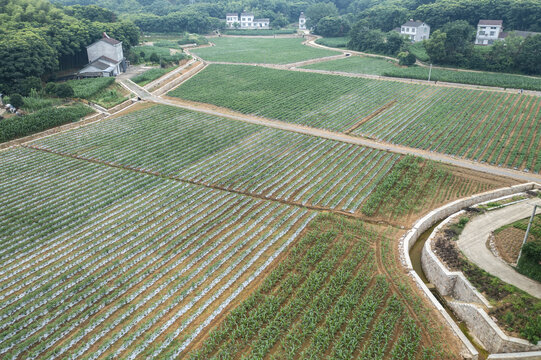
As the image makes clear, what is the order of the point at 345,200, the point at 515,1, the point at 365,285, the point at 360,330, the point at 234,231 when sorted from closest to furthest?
the point at 360,330 → the point at 365,285 → the point at 234,231 → the point at 345,200 → the point at 515,1

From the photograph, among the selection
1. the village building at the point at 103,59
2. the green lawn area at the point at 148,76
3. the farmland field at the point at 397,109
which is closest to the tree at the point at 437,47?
the farmland field at the point at 397,109

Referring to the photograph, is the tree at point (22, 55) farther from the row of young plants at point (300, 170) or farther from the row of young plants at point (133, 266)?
the row of young plants at point (300, 170)

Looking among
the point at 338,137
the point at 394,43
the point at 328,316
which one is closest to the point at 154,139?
the point at 338,137

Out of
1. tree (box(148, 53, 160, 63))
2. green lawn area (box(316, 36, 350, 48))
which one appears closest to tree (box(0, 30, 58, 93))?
tree (box(148, 53, 160, 63))

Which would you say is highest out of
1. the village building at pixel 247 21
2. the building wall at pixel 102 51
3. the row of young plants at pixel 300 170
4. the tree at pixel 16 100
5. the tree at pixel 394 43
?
the village building at pixel 247 21

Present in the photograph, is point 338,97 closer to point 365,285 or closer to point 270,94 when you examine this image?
point 270,94

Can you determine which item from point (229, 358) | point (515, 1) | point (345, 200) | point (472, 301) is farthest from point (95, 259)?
point (515, 1)

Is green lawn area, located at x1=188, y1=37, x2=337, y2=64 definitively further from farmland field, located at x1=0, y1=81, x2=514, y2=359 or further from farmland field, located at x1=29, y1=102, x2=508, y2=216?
farmland field, located at x1=0, y1=81, x2=514, y2=359
